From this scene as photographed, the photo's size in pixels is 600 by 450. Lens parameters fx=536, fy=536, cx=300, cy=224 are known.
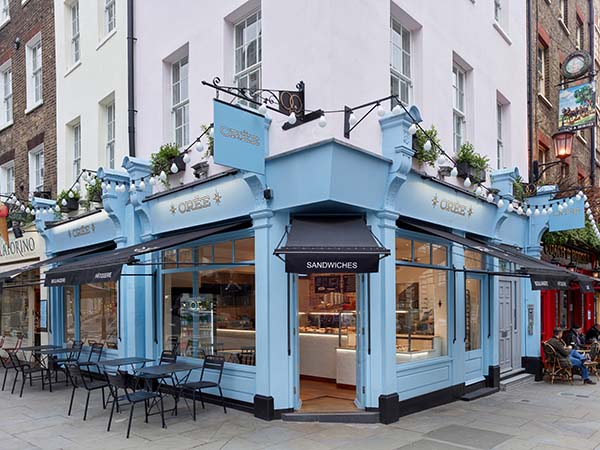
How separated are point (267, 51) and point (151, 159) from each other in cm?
346

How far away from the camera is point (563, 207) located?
12281 millimetres

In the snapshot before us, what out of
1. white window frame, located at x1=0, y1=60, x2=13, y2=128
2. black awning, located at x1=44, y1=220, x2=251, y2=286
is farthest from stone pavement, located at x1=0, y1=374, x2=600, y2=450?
white window frame, located at x1=0, y1=60, x2=13, y2=128

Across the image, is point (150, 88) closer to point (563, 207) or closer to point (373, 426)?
point (373, 426)

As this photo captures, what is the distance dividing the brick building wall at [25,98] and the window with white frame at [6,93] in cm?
26

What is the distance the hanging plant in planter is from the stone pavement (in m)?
4.26

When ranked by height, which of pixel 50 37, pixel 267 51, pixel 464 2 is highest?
pixel 50 37

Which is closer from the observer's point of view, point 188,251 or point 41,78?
point 188,251

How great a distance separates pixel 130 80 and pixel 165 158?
2620 mm

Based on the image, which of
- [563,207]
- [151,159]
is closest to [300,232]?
[151,159]

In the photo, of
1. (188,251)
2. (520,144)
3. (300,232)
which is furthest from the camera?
(520,144)

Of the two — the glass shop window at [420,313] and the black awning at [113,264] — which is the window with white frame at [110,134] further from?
the glass shop window at [420,313]

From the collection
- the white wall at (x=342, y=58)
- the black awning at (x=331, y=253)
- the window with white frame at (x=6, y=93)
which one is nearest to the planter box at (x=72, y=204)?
the white wall at (x=342, y=58)

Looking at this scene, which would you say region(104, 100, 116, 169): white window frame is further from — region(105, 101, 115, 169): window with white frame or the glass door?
the glass door

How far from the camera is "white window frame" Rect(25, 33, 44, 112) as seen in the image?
51.6ft
